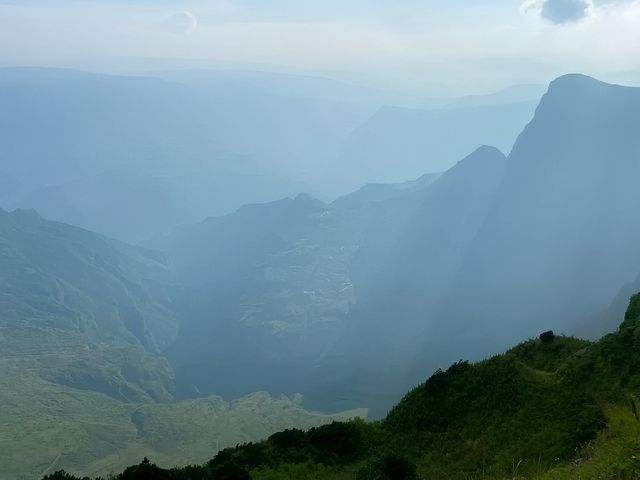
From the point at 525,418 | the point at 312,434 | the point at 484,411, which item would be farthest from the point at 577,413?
the point at 312,434

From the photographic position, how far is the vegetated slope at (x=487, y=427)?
27.6 m

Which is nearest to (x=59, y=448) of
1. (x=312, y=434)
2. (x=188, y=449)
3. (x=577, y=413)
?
(x=188, y=449)

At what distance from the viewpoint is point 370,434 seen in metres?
37.7

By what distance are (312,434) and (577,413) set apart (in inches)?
653

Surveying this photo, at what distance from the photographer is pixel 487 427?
33375 millimetres

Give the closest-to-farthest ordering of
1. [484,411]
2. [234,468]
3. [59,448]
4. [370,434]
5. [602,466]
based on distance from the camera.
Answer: [602,466] → [234,468] → [484,411] → [370,434] → [59,448]

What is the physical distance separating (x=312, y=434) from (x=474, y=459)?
37.5ft

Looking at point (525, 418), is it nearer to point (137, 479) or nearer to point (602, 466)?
point (602, 466)

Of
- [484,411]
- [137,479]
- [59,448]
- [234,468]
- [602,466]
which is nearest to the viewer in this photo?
[602,466]

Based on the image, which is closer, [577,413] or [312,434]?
[577,413]

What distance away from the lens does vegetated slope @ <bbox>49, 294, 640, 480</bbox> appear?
27.6 metres

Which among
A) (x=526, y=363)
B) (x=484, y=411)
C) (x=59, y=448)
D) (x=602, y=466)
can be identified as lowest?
(x=602, y=466)

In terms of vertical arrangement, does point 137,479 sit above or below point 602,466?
above

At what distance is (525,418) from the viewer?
32.4m
